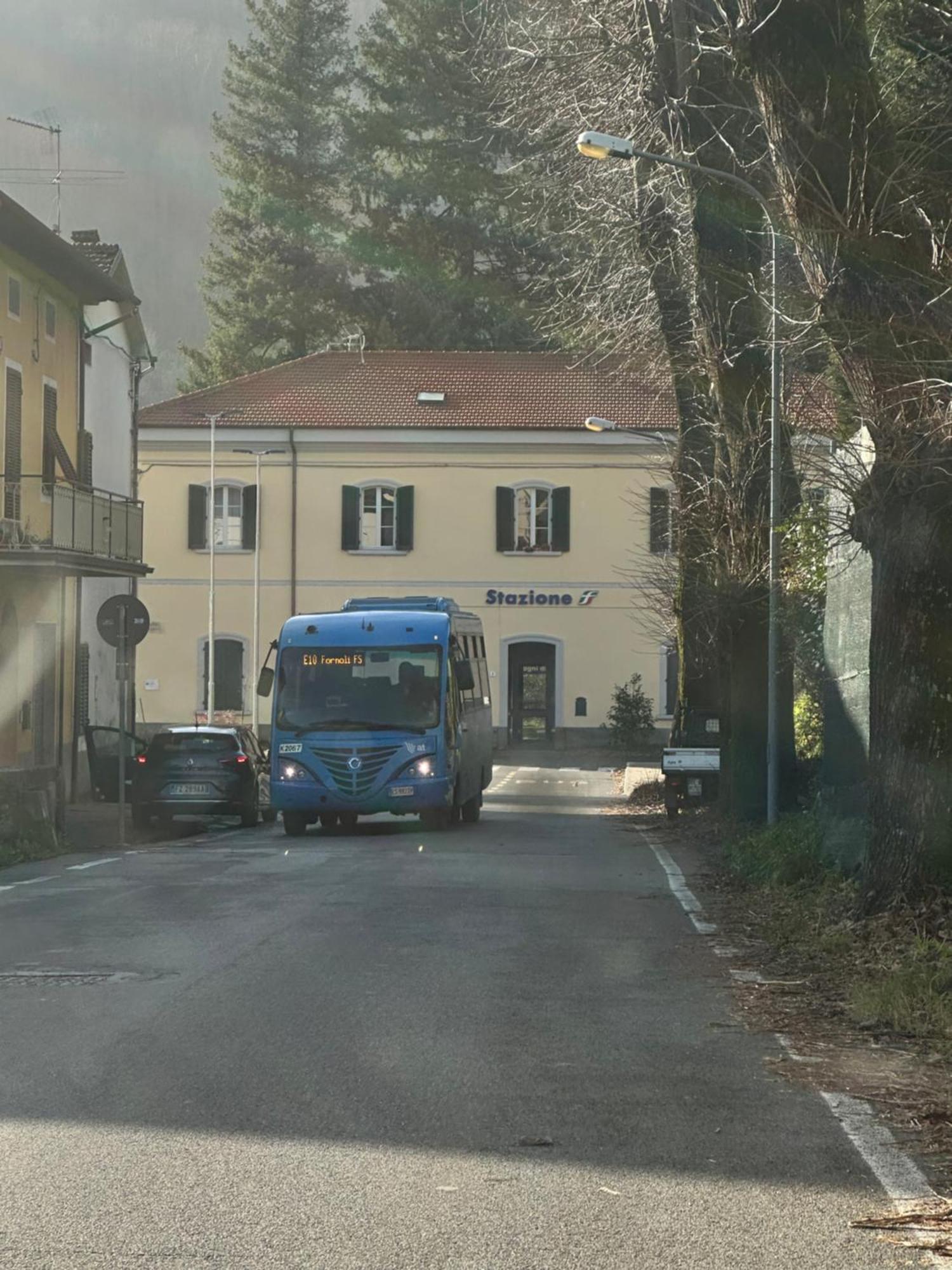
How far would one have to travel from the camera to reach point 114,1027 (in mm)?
8586

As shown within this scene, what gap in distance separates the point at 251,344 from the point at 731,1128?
216 feet

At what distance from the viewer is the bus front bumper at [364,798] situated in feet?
79.8

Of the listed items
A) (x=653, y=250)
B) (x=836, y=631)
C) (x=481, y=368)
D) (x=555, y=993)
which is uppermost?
(x=481, y=368)

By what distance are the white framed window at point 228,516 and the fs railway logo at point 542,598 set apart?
730 centimetres

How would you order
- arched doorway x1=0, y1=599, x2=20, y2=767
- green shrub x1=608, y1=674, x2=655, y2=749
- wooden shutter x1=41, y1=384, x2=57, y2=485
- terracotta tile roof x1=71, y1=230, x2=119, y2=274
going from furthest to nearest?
1. green shrub x1=608, y1=674, x2=655, y2=749
2. terracotta tile roof x1=71, y1=230, x2=119, y2=274
3. wooden shutter x1=41, y1=384, x2=57, y2=485
4. arched doorway x1=0, y1=599, x2=20, y2=767

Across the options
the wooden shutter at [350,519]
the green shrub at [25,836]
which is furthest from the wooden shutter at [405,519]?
the green shrub at [25,836]

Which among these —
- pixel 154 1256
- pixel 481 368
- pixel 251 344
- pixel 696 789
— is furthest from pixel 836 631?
pixel 251 344

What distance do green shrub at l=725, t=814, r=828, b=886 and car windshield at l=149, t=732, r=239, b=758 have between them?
384 inches

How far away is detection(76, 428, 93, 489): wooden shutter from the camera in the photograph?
113 ft

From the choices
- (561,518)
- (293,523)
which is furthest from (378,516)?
(561,518)

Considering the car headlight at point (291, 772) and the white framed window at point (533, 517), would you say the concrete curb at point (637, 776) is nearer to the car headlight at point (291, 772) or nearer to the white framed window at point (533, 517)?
the car headlight at point (291, 772)

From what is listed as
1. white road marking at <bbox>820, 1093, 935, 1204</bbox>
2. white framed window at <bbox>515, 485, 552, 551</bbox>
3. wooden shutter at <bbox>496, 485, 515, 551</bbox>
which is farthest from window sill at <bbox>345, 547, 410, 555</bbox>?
white road marking at <bbox>820, 1093, 935, 1204</bbox>

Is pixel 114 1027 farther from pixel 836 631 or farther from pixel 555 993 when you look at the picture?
pixel 836 631

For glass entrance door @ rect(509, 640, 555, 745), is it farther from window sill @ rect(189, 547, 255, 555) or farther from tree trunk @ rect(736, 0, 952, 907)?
tree trunk @ rect(736, 0, 952, 907)
